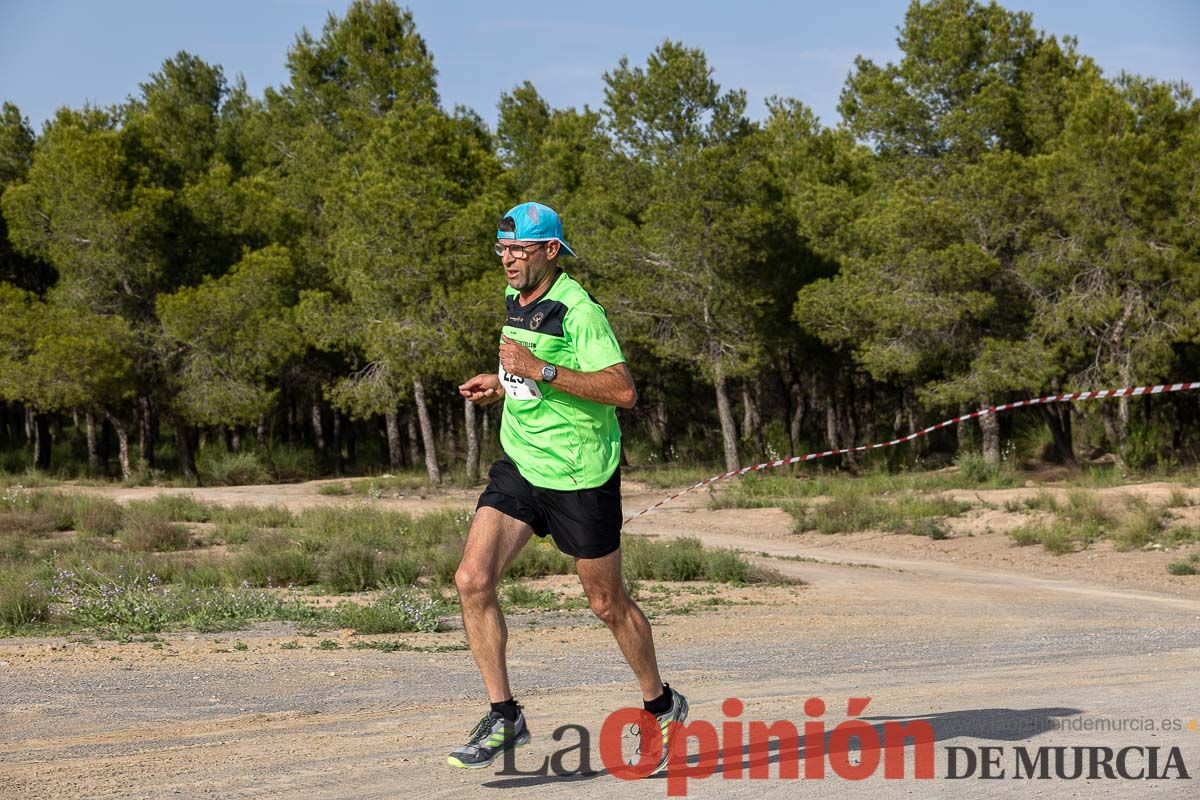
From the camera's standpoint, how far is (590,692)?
748 cm

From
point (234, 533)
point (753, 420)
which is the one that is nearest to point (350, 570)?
point (234, 533)

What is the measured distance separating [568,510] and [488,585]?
417 millimetres

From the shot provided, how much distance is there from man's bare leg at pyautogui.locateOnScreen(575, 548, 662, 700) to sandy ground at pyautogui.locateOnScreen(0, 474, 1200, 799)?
418 mm

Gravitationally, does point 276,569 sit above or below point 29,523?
below

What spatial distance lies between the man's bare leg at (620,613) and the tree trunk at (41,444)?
36540 mm

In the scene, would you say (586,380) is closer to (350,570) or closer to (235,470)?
(350,570)

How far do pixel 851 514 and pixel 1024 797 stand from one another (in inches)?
664

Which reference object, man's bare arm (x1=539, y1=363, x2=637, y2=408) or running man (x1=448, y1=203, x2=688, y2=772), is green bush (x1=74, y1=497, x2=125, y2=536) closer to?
running man (x1=448, y1=203, x2=688, y2=772)

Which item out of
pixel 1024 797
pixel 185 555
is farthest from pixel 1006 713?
pixel 185 555

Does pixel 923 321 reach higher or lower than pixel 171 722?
higher

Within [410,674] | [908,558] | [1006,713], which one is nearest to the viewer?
[1006,713]

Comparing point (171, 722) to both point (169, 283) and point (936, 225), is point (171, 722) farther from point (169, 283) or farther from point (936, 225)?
point (169, 283)

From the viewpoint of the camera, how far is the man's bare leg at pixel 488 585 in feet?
17.1

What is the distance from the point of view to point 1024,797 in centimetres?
488
